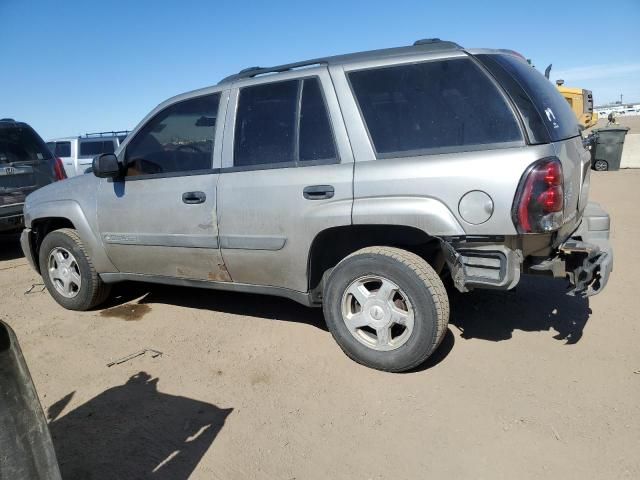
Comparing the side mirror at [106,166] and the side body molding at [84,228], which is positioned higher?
the side mirror at [106,166]

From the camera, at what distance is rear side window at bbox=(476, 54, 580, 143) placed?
2672 mm

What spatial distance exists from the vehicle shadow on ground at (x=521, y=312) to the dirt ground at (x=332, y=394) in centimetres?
2

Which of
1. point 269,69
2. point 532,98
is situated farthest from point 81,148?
point 532,98

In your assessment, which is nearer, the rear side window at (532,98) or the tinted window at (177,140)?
the rear side window at (532,98)

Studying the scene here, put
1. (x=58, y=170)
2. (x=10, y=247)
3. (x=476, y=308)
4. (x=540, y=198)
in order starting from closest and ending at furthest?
(x=540, y=198), (x=476, y=308), (x=58, y=170), (x=10, y=247)

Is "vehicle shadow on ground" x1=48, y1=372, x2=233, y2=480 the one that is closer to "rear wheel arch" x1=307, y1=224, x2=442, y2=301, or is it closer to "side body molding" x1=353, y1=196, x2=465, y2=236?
"rear wheel arch" x1=307, y1=224, x2=442, y2=301

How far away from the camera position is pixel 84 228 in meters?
4.23

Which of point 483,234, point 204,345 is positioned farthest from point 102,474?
point 483,234

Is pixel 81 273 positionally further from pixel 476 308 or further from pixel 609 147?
pixel 609 147

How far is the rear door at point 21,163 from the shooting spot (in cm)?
671

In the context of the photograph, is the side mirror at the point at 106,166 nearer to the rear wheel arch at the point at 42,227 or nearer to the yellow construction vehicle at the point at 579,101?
the rear wheel arch at the point at 42,227

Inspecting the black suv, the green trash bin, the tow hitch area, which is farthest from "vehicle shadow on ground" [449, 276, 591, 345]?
the green trash bin

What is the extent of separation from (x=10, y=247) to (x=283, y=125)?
711 cm

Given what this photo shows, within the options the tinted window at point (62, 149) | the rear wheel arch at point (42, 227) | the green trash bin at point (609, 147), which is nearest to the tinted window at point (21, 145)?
the rear wheel arch at point (42, 227)
